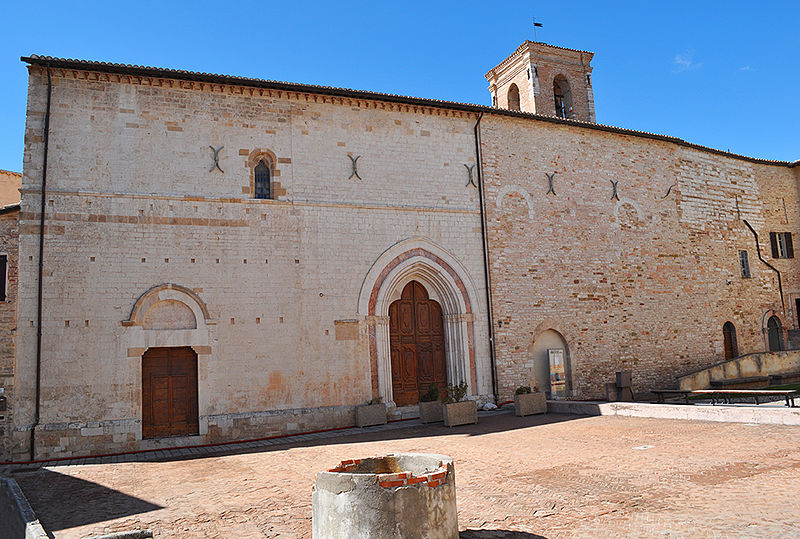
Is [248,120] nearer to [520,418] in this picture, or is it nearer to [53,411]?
[53,411]

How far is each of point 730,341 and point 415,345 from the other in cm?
1347

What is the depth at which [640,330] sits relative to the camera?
787 inches

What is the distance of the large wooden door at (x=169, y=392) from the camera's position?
13875 millimetres

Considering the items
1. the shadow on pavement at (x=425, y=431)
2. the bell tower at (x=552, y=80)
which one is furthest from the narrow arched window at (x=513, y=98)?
the shadow on pavement at (x=425, y=431)

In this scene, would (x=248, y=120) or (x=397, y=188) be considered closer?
(x=248, y=120)

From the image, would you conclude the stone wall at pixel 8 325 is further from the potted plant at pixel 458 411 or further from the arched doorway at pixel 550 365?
the arched doorway at pixel 550 365

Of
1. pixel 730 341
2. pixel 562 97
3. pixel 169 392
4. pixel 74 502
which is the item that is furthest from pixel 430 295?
pixel 562 97

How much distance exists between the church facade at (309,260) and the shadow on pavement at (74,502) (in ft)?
10.7

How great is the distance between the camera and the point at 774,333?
23.8m

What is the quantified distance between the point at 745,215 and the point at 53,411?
2535cm

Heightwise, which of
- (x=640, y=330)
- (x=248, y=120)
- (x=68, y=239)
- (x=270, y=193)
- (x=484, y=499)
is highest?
(x=248, y=120)

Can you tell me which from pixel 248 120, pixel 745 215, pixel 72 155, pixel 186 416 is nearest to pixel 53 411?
pixel 186 416

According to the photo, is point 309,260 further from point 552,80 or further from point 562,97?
point 562,97

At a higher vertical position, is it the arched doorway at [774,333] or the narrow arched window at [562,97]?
the narrow arched window at [562,97]
